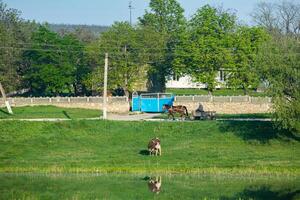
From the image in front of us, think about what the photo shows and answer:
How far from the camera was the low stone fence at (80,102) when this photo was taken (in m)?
64.7

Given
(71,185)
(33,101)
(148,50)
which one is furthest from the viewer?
(148,50)

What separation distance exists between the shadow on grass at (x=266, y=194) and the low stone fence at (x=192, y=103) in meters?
28.7

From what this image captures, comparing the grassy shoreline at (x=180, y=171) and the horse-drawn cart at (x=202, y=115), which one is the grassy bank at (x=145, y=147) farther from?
the horse-drawn cart at (x=202, y=115)

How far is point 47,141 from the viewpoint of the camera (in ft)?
148

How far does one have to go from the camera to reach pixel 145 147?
44.0 m

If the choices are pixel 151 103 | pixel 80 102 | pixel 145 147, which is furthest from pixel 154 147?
pixel 80 102

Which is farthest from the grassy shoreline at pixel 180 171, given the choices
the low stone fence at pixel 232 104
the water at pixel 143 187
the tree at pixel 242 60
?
the tree at pixel 242 60

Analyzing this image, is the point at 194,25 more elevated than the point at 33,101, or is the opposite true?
the point at 194,25

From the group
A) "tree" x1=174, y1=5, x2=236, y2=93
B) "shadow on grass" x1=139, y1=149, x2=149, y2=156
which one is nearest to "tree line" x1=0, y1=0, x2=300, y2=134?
"tree" x1=174, y1=5, x2=236, y2=93

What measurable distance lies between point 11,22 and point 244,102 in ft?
114

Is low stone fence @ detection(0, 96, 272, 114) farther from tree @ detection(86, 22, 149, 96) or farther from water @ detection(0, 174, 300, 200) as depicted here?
water @ detection(0, 174, 300, 200)

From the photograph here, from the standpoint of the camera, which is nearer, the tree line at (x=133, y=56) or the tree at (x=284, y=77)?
the tree at (x=284, y=77)

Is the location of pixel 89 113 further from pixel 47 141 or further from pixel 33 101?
pixel 47 141

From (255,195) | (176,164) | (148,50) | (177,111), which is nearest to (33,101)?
(148,50)
